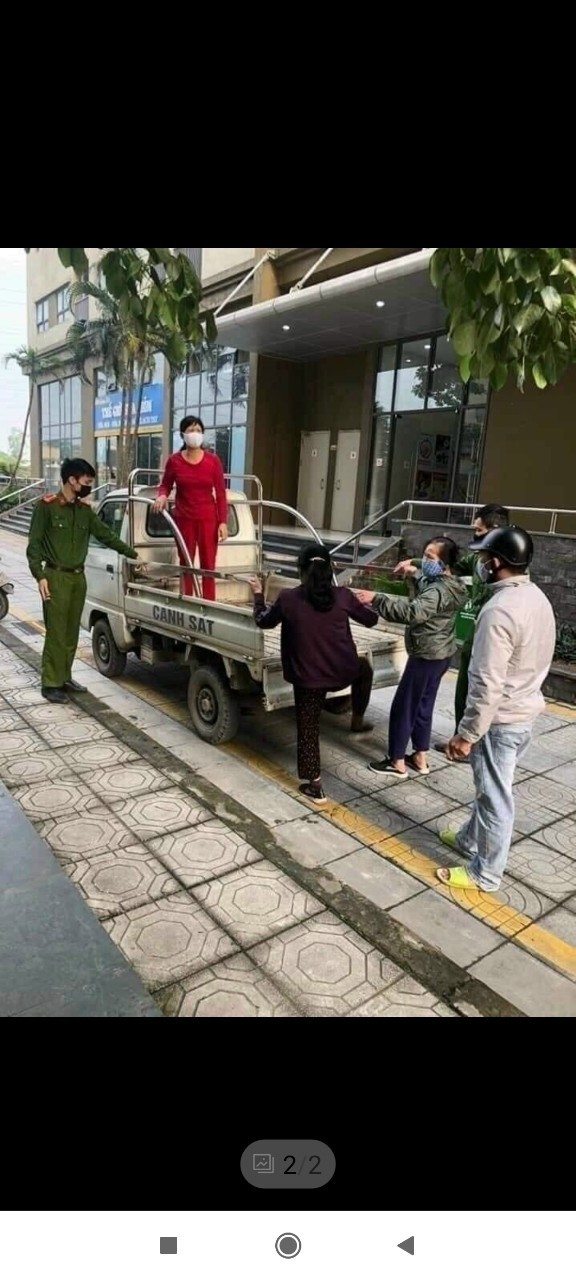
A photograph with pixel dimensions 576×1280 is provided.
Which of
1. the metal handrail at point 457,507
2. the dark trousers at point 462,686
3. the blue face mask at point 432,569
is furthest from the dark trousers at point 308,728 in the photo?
the metal handrail at point 457,507

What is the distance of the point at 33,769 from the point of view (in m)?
4.42

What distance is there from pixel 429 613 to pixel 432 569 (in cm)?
29

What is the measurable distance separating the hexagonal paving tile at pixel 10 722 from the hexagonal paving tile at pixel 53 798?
42.7 inches

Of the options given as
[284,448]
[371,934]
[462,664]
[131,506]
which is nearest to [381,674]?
[462,664]

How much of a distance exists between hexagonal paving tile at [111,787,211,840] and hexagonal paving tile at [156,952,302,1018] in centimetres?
115

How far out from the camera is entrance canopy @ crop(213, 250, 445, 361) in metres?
10.1

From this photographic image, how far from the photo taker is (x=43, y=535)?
566cm

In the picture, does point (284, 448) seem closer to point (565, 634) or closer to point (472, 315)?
point (565, 634)

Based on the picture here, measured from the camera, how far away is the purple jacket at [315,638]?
393 cm

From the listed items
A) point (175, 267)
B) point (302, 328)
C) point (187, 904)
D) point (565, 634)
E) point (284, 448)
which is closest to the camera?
point (175, 267)

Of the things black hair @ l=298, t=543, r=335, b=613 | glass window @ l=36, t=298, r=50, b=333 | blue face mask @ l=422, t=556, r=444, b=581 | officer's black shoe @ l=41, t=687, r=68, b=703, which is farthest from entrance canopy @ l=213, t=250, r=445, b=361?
glass window @ l=36, t=298, r=50, b=333

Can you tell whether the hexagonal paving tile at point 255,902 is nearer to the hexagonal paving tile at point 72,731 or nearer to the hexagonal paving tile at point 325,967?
the hexagonal paving tile at point 325,967

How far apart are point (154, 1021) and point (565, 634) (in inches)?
252

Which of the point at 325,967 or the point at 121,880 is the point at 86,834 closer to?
the point at 121,880
